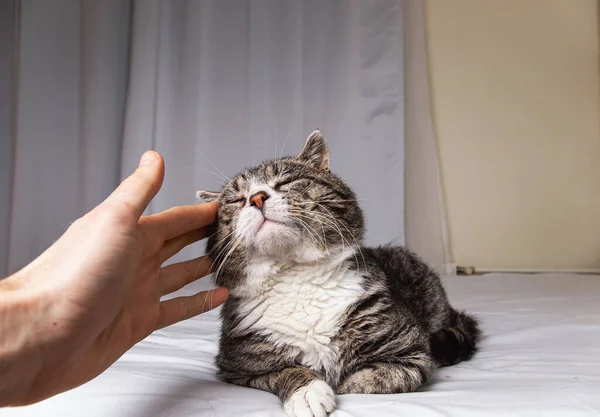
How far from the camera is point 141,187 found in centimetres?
100

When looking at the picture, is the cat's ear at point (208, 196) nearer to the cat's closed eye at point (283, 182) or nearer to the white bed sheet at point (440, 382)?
the cat's closed eye at point (283, 182)

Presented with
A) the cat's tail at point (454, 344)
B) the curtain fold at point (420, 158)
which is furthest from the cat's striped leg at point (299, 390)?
the curtain fold at point (420, 158)

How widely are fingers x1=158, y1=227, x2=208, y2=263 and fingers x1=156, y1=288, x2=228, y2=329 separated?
114 mm

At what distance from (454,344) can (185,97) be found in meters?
2.49

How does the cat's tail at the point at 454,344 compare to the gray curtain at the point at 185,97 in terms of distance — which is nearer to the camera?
the cat's tail at the point at 454,344

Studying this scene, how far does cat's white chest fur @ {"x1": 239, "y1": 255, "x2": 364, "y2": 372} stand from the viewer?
1211 millimetres

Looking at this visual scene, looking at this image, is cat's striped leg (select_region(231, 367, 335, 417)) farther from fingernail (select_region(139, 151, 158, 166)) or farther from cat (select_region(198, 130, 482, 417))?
fingernail (select_region(139, 151, 158, 166))

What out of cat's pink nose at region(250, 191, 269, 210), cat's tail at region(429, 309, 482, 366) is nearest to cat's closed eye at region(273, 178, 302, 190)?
cat's pink nose at region(250, 191, 269, 210)

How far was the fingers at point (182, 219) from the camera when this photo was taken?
122 cm

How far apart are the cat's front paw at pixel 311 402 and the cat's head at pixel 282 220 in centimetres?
36

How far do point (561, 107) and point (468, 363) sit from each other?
10.8 ft

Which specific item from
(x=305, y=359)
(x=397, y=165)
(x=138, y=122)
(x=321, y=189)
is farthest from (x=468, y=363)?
(x=138, y=122)

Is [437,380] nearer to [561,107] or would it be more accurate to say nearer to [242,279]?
[242,279]

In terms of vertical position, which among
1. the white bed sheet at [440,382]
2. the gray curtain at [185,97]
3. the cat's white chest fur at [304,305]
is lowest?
the white bed sheet at [440,382]
